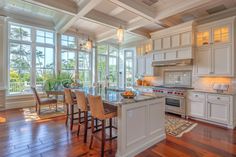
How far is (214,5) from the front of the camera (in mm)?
4086

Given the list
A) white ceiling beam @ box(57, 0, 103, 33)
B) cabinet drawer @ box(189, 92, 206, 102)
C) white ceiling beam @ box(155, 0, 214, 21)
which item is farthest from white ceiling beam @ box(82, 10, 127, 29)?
cabinet drawer @ box(189, 92, 206, 102)

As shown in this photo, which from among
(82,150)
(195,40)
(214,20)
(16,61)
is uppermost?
(214,20)

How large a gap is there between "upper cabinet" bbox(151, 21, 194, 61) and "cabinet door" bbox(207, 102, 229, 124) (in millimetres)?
1631

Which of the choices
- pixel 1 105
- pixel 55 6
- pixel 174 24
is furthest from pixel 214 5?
pixel 1 105

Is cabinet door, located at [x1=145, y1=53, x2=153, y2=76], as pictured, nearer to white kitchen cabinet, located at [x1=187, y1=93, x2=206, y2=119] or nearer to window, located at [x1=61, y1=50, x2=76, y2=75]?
white kitchen cabinet, located at [x1=187, y1=93, x2=206, y2=119]

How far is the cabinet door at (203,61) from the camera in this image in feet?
14.5

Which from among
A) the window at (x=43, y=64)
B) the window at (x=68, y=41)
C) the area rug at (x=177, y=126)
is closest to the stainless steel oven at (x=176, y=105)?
the area rug at (x=177, y=126)

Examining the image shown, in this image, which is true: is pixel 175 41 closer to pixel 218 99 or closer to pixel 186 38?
pixel 186 38

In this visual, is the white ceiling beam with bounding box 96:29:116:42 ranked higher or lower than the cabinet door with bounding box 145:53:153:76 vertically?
higher

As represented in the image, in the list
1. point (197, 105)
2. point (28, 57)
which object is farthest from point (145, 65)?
point (28, 57)

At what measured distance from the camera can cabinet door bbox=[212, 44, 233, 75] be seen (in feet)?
13.2

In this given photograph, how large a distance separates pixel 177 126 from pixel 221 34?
9.61 feet

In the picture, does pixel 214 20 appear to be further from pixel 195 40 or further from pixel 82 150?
pixel 82 150

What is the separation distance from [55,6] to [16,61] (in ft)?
10.3
